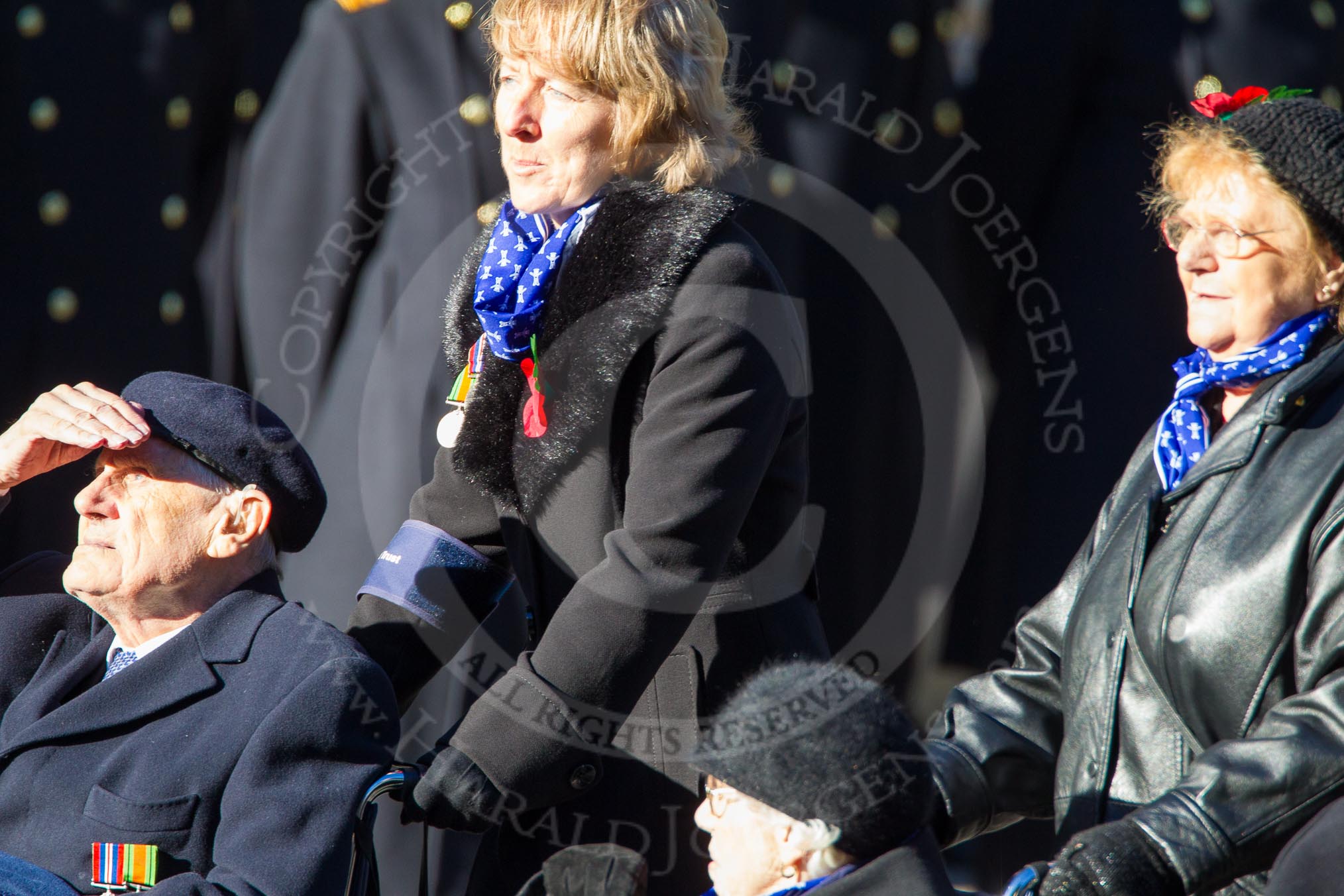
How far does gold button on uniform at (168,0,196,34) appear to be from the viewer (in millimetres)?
2969

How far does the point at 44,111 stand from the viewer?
2955 millimetres

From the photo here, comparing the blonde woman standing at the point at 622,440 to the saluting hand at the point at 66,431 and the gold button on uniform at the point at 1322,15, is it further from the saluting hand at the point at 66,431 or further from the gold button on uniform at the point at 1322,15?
the gold button on uniform at the point at 1322,15

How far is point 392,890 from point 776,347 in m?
1.47

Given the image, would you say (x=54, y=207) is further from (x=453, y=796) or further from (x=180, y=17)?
(x=453, y=796)

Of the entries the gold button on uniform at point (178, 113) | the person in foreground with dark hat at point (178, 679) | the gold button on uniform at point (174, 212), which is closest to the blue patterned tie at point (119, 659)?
the person in foreground with dark hat at point (178, 679)

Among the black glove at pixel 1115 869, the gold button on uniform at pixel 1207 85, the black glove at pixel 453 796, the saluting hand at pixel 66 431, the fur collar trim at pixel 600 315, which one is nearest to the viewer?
the black glove at pixel 1115 869

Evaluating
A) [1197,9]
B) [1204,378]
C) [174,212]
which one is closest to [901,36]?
[1197,9]

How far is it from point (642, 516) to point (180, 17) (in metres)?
1.70

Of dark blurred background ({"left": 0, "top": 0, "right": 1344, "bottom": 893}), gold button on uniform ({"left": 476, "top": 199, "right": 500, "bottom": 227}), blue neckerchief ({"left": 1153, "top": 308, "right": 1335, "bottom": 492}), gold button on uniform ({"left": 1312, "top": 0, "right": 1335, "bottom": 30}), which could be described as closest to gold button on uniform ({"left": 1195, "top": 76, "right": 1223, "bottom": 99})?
dark blurred background ({"left": 0, "top": 0, "right": 1344, "bottom": 893})

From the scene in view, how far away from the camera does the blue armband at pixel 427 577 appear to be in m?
2.19

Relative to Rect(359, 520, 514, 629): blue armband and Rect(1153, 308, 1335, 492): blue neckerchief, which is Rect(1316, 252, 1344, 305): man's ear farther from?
Rect(359, 520, 514, 629): blue armband

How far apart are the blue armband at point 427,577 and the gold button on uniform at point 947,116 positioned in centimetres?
117

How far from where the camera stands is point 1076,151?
110 inches

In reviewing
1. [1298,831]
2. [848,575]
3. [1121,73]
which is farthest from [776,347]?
[1121,73]
